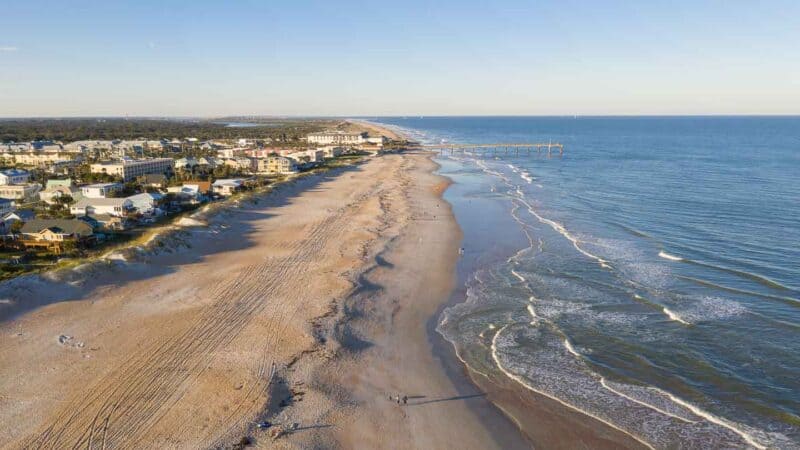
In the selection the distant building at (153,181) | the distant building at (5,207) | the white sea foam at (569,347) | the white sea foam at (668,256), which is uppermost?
the distant building at (5,207)

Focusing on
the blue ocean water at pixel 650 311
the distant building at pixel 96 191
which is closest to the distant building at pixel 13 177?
the distant building at pixel 96 191

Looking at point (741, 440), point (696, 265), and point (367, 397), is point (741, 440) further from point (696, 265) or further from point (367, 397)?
point (696, 265)

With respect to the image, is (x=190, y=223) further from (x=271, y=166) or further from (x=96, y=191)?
(x=271, y=166)

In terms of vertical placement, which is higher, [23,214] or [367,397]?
[23,214]

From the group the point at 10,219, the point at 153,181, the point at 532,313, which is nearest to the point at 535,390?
the point at 532,313

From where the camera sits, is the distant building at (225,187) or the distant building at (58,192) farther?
the distant building at (225,187)

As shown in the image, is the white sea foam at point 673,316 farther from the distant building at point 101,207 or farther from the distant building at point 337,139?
the distant building at point 337,139

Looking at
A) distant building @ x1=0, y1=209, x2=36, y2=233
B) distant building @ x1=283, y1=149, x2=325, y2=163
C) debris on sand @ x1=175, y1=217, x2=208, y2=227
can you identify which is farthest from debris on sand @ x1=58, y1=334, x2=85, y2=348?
distant building @ x1=283, y1=149, x2=325, y2=163

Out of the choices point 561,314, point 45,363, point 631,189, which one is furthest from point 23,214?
point 631,189
